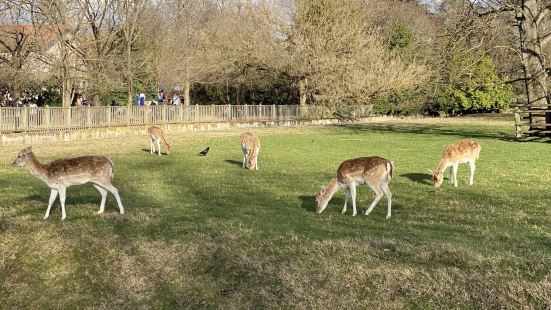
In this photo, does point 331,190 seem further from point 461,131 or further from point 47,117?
point 461,131

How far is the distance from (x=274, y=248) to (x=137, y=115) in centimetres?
3000

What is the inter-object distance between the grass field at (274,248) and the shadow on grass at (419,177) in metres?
0.72

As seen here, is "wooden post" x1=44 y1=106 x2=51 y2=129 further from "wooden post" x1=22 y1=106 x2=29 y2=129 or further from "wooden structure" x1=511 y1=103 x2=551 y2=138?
"wooden structure" x1=511 y1=103 x2=551 y2=138

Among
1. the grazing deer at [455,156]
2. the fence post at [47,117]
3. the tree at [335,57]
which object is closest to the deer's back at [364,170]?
the grazing deer at [455,156]

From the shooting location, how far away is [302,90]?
52.3m

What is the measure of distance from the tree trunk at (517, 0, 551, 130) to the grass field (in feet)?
59.1

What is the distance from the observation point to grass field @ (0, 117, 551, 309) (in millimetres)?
6992

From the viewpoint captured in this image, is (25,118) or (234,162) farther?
(25,118)

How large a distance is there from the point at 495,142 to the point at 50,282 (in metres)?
25.7

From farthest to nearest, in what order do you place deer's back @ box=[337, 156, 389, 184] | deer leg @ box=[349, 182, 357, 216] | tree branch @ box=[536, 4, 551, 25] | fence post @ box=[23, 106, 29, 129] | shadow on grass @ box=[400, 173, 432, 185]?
tree branch @ box=[536, 4, 551, 25] → fence post @ box=[23, 106, 29, 129] → shadow on grass @ box=[400, 173, 432, 185] → deer leg @ box=[349, 182, 357, 216] → deer's back @ box=[337, 156, 389, 184]

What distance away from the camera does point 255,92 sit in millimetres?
58344

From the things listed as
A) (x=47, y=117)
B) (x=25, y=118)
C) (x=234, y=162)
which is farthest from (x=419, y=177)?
(x=47, y=117)

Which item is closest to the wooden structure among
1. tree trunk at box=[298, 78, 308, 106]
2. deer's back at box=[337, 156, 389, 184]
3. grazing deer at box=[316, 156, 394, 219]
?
grazing deer at box=[316, 156, 394, 219]

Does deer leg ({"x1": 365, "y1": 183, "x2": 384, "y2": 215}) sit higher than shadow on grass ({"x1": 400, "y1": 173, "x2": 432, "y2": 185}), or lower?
higher
